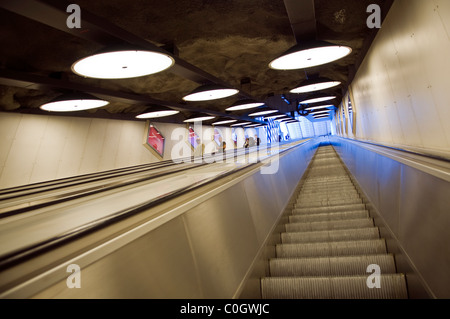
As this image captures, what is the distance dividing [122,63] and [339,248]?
14.9 feet

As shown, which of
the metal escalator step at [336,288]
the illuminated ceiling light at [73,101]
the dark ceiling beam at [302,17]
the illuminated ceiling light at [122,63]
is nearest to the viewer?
the metal escalator step at [336,288]

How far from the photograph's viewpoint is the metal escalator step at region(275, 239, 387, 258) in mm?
3129

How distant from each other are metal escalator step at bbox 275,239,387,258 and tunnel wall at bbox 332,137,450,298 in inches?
5.3

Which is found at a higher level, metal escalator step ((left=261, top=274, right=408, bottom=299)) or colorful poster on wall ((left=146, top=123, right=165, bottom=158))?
colorful poster on wall ((left=146, top=123, right=165, bottom=158))

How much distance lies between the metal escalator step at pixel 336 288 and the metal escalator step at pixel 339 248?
757 millimetres

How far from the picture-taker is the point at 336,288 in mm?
2404

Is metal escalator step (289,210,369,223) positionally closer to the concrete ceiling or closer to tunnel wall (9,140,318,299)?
tunnel wall (9,140,318,299)

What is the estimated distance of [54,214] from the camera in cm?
203

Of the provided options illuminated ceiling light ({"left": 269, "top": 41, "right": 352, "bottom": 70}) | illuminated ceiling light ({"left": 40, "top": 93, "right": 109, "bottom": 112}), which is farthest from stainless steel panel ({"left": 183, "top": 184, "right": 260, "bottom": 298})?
illuminated ceiling light ({"left": 40, "top": 93, "right": 109, "bottom": 112})

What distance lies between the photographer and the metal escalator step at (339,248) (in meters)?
3.13

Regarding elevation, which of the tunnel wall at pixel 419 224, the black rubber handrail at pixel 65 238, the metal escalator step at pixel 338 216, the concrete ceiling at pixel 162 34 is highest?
the concrete ceiling at pixel 162 34

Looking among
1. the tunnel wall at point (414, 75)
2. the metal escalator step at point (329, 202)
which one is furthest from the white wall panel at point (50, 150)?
the tunnel wall at point (414, 75)

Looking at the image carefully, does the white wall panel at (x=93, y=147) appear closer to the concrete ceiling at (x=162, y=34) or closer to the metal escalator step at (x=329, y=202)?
the concrete ceiling at (x=162, y=34)
